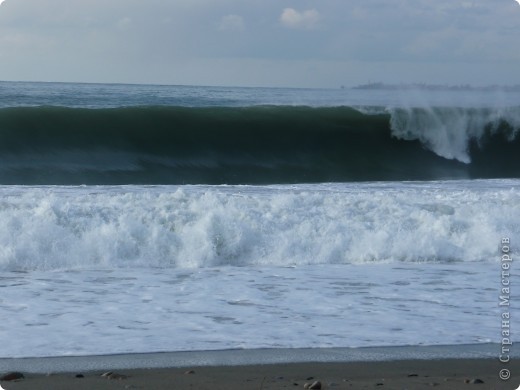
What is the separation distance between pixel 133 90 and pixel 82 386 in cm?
1881

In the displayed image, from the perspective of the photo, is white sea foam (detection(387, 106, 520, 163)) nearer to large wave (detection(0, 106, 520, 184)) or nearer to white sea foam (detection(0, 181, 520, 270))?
large wave (detection(0, 106, 520, 184))

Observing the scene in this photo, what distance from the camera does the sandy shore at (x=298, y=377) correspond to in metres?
4.00

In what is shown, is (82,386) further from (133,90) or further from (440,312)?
(133,90)

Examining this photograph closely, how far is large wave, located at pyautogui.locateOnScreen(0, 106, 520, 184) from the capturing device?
1461cm

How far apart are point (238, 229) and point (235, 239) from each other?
0.20m

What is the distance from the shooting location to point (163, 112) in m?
17.2

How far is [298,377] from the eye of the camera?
4.18m

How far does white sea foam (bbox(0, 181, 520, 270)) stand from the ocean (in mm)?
20

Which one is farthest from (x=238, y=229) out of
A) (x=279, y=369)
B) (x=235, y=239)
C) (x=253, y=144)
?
(x=253, y=144)

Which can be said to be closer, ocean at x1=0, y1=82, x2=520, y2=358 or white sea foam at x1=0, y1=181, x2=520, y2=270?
ocean at x1=0, y1=82, x2=520, y2=358

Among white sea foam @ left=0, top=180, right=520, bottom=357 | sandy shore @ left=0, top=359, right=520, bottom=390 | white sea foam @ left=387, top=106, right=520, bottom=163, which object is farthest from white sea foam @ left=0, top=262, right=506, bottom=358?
white sea foam @ left=387, top=106, right=520, bottom=163

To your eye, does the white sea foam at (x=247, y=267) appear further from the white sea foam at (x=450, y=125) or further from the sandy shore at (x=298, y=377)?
the white sea foam at (x=450, y=125)

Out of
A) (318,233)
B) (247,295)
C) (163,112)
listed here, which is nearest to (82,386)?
(247,295)

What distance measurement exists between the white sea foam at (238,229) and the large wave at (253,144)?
5092 millimetres
